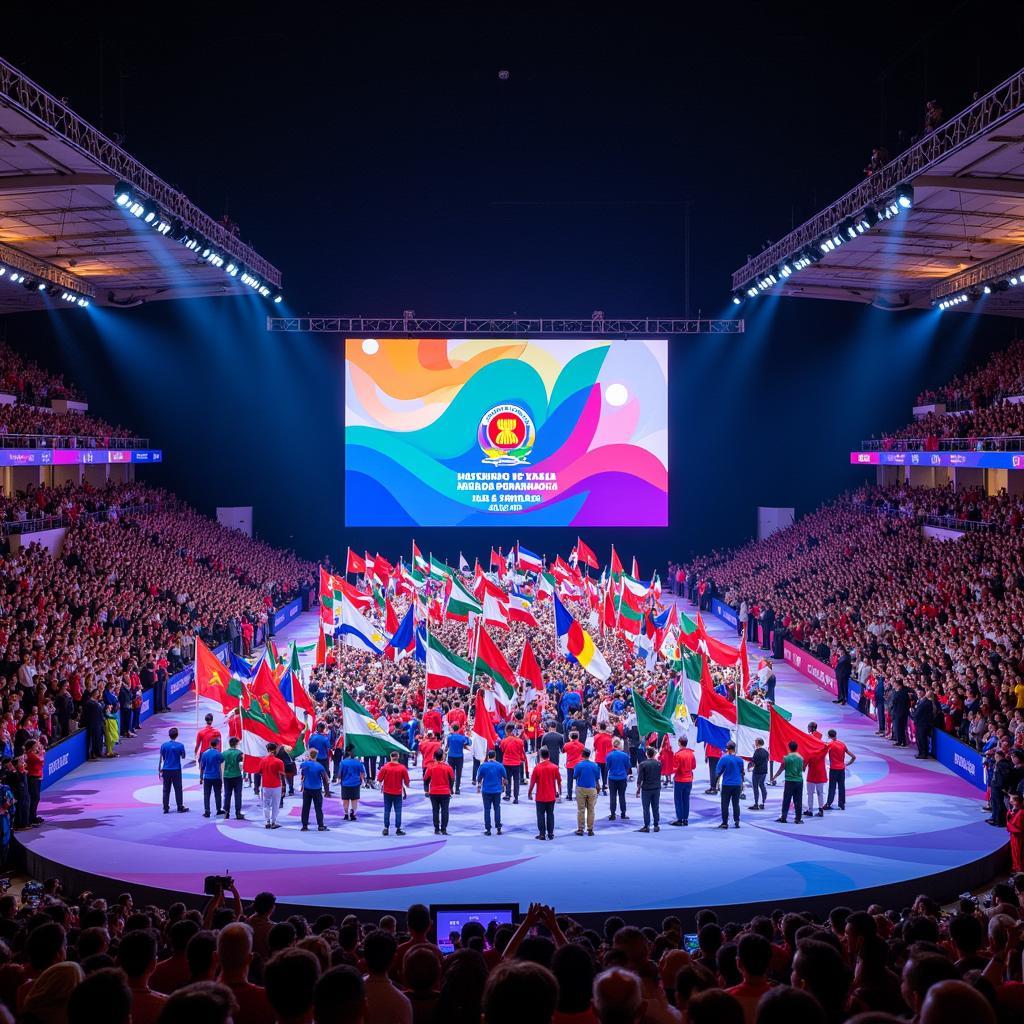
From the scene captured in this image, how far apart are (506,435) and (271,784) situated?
94.6 ft

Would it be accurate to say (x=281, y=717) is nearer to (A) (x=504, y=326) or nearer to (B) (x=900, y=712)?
(B) (x=900, y=712)

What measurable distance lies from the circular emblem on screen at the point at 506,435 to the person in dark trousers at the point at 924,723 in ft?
81.1

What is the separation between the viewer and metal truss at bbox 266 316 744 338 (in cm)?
4431

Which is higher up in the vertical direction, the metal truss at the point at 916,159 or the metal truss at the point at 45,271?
the metal truss at the point at 45,271

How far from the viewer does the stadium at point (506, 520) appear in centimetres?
920

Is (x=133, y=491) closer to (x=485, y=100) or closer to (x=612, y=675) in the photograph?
(x=485, y=100)

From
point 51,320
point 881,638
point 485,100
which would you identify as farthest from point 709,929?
point 51,320

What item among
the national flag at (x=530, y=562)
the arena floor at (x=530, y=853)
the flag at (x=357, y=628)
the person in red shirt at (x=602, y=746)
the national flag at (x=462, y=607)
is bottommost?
the arena floor at (x=530, y=853)

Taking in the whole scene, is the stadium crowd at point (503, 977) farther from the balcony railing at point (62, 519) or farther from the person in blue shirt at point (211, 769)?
the balcony railing at point (62, 519)

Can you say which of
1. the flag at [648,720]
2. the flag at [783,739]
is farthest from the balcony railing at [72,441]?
the flag at [783,739]

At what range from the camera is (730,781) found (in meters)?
17.5

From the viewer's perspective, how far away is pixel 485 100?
102 feet

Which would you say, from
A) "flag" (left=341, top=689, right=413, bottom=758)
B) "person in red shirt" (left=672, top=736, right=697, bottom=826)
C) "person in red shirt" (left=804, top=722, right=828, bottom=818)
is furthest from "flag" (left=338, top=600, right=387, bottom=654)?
"person in red shirt" (left=804, top=722, right=828, bottom=818)

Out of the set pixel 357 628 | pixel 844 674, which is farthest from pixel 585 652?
pixel 844 674
